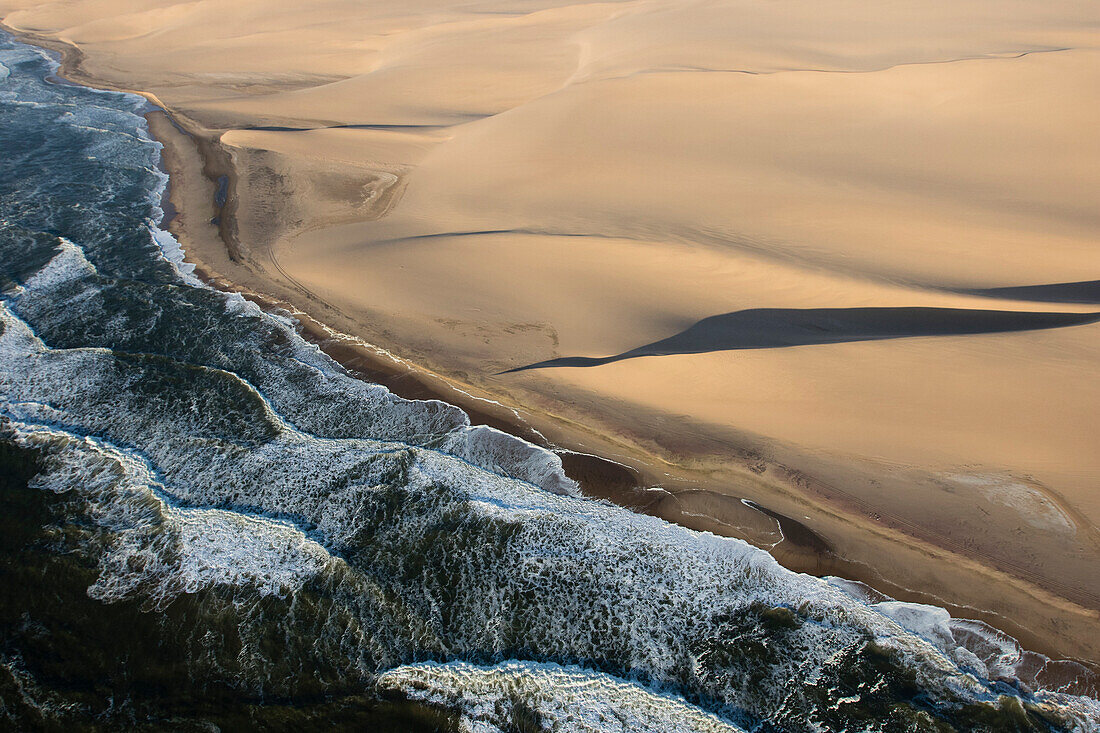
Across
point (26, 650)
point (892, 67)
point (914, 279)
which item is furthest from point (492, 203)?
point (892, 67)

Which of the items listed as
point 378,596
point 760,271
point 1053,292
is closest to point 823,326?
point 760,271

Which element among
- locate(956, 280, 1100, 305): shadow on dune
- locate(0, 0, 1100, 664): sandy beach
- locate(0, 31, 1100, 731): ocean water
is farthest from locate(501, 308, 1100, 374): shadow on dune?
locate(0, 31, 1100, 731): ocean water

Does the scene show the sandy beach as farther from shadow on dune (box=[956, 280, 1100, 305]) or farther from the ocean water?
the ocean water

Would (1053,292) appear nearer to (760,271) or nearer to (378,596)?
(760,271)

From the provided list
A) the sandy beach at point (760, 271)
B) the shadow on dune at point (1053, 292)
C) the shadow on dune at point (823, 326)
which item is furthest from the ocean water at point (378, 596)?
the shadow on dune at point (1053, 292)

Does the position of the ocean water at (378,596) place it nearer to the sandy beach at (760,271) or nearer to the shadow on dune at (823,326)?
the sandy beach at (760,271)

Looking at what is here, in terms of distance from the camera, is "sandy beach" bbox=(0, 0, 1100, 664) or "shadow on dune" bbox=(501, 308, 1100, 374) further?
"shadow on dune" bbox=(501, 308, 1100, 374)
